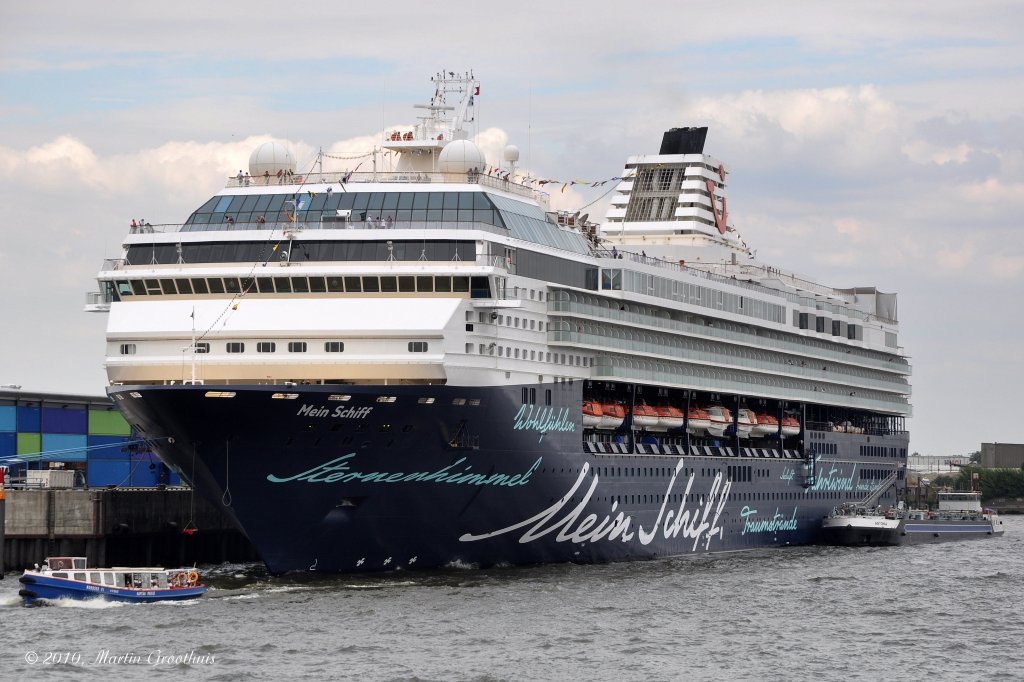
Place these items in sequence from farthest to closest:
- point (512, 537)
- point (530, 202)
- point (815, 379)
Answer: point (815, 379) → point (530, 202) → point (512, 537)

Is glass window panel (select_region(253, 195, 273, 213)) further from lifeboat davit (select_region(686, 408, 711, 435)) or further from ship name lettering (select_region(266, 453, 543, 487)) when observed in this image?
lifeboat davit (select_region(686, 408, 711, 435))

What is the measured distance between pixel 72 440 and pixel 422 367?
2594 cm

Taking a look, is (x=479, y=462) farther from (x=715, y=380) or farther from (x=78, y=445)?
(x=78, y=445)

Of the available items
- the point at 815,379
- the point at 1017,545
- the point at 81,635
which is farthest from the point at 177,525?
the point at 1017,545

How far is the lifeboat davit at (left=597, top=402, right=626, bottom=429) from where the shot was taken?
199 ft

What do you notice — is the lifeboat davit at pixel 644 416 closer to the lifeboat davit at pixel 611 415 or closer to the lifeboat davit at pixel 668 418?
the lifeboat davit at pixel 668 418

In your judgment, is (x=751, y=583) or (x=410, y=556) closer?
(x=410, y=556)

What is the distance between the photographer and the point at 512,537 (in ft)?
181

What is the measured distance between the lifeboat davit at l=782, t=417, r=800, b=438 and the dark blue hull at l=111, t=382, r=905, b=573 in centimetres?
1733

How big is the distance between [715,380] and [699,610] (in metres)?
19.8

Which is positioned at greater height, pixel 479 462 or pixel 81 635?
pixel 479 462

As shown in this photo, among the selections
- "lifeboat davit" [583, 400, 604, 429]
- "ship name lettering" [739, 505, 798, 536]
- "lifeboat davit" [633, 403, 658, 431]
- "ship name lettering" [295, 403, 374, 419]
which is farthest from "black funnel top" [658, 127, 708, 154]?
"ship name lettering" [295, 403, 374, 419]

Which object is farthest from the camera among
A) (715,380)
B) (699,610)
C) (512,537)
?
(715,380)

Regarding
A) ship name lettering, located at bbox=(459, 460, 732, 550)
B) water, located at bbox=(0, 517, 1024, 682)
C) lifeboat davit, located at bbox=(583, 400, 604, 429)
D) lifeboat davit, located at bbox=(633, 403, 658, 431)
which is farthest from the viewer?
lifeboat davit, located at bbox=(633, 403, 658, 431)
